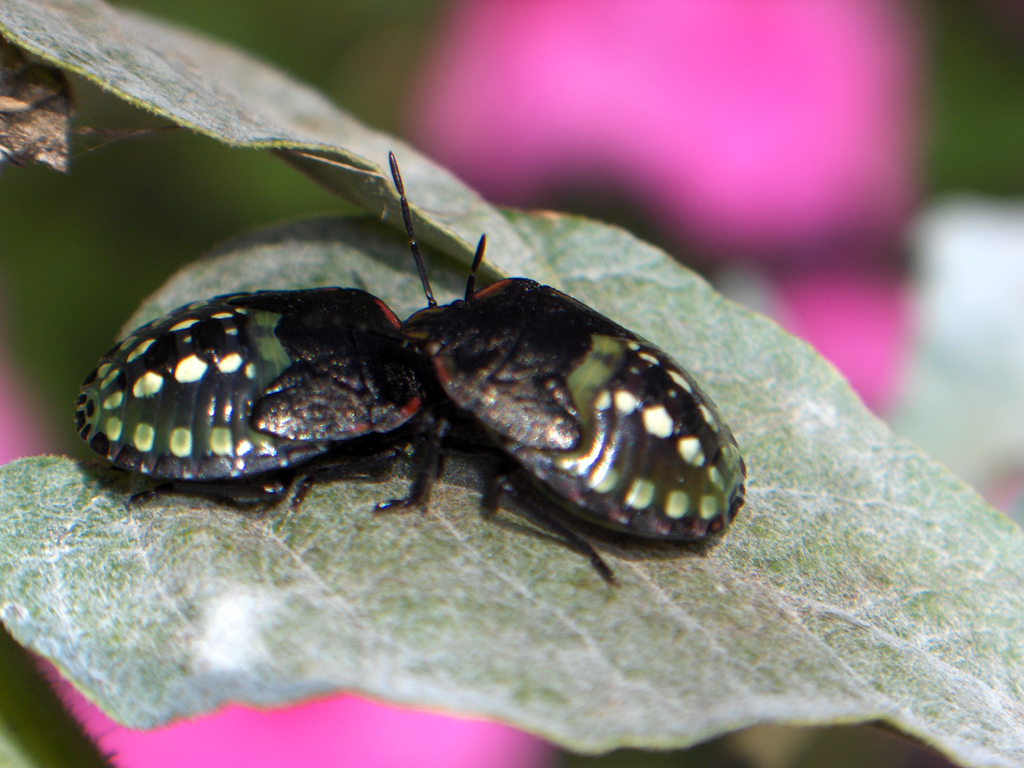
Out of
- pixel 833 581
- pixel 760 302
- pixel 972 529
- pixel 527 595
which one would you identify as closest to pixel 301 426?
pixel 527 595

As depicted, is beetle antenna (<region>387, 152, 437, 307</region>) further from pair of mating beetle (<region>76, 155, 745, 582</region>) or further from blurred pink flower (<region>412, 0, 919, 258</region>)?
blurred pink flower (<region>412, 0, 919, 258</region>)

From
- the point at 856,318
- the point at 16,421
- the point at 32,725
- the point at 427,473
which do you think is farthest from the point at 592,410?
the point at 16,421

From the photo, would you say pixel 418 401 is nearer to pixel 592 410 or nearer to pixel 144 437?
pixel 592 410

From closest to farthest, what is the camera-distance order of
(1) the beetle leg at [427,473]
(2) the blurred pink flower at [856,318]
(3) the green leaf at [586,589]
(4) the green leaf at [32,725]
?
(3) the green leaf at [586,589] → (4) the green leaf at [32,725] → (1) the beetle leg at [427,473] → (2) the blurred pink flower at [856,318]

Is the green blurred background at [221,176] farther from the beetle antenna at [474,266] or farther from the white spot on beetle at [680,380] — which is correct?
the white spot on beetle at [680,380]

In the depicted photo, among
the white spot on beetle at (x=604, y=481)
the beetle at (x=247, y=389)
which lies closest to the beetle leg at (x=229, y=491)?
the beetle at (x=247, y=389)

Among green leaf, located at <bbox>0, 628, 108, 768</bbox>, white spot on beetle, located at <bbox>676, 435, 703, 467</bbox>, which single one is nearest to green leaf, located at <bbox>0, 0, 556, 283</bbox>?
white spot on beetle, located at <bbox>676, 435, 703, 467</bbox>
